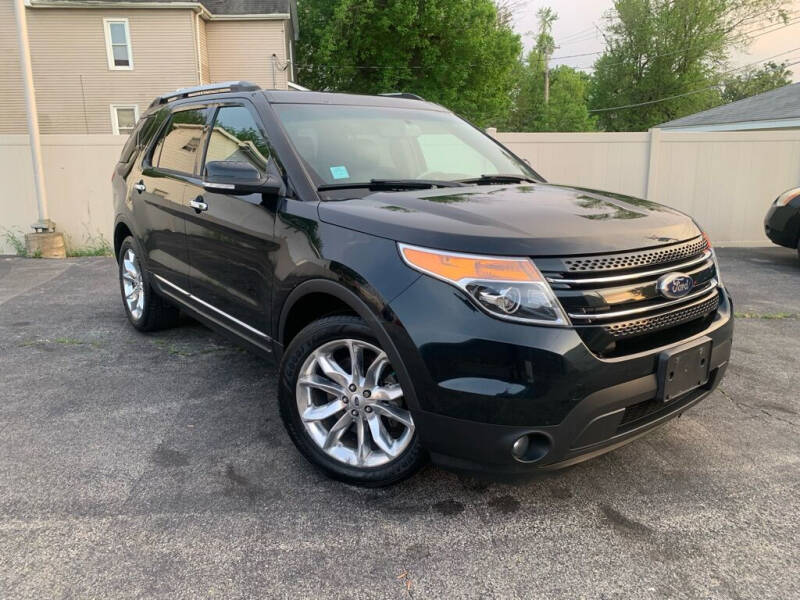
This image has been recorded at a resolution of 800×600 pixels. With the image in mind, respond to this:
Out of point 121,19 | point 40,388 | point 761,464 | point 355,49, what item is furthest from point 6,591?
point 355,49

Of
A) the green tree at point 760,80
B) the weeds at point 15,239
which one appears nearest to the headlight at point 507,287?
the weeds at point 15,239

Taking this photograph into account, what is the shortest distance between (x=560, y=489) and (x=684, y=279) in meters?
1.09

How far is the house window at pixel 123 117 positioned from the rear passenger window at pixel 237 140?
19388 millimetres

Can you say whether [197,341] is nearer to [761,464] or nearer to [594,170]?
[761,464]

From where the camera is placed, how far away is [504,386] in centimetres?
218

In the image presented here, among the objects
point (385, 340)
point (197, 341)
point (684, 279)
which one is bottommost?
point (197, 341)

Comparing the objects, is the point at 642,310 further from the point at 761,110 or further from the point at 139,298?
the point at 761,110

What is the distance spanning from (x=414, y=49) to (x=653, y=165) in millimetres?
19616

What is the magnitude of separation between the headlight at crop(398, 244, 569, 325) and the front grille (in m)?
0.05

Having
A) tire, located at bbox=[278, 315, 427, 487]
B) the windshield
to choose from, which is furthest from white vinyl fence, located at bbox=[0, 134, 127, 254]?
tire, located at bbox=[278, 315, 427, 487]

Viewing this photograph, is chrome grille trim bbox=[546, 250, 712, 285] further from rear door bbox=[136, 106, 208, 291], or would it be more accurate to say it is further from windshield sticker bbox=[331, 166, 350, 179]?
rear door bbox=[136, 106, 208, 291]

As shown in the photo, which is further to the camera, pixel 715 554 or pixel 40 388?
pixel 40 388

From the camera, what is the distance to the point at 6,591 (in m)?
2.12

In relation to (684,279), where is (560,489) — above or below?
below
